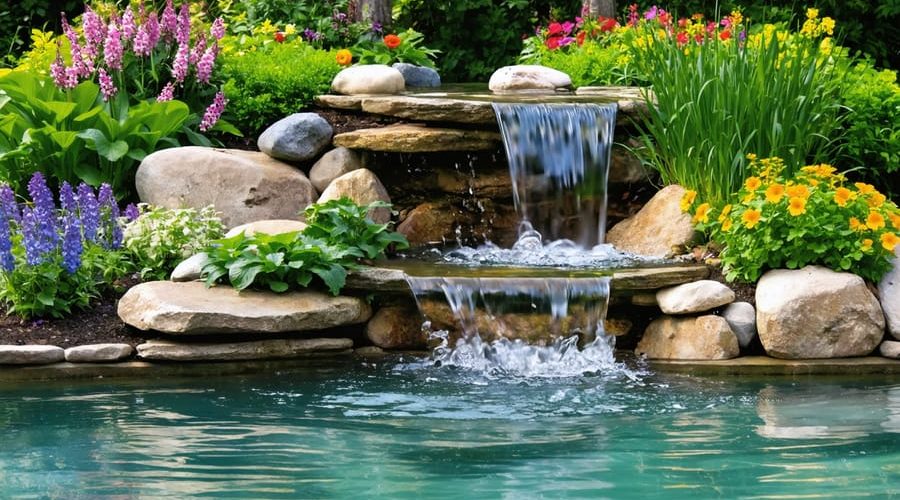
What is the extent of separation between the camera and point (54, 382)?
5.86 meters

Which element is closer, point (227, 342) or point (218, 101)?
point (227, 342)

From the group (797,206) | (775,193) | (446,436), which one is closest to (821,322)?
(797,206)

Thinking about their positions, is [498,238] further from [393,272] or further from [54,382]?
[54,382]

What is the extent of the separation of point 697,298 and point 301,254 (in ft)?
6.85

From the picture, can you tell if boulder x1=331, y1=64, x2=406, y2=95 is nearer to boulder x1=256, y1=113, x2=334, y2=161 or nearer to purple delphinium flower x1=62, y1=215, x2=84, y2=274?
boulder x1=256, y1=113, x2=334, y2=161

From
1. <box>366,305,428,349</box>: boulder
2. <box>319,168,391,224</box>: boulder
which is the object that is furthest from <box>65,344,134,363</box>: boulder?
<box>319,168,391,224</box>: boulder

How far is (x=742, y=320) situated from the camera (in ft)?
20.6

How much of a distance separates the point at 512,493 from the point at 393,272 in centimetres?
259

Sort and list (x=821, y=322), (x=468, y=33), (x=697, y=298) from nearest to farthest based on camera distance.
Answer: (x=821, y=322), (x=697, y=298), (x=468, y=33)

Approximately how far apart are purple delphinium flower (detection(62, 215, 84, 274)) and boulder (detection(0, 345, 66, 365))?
0.51m

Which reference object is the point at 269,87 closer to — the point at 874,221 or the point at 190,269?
the point at 190,269

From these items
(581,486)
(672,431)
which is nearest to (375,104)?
(672,431)

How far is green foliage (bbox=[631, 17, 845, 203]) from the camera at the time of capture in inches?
279

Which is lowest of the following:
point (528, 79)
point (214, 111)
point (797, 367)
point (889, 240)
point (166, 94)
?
point (797, 367)
